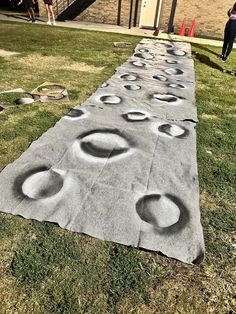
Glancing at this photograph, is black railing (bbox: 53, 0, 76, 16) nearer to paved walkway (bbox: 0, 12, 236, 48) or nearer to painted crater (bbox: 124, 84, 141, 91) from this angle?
paved walkway (bbox: 0, 12, 236, 48)

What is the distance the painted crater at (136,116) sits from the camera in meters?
5.91

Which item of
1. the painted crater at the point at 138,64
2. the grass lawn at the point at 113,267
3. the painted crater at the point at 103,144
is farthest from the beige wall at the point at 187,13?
the painted crater at the point at 103,144

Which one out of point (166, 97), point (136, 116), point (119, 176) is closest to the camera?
point (119, 176)

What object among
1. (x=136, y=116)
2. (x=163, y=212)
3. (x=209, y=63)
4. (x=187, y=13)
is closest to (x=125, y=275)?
(x=163, y=212)

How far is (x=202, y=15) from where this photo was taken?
17.2 m

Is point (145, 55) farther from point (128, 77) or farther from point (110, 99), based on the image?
point (110, 99)

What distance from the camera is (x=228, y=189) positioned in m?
4.12

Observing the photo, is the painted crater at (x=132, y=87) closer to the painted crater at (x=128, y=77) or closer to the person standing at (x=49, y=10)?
the painted crater at (x=128, y=77)

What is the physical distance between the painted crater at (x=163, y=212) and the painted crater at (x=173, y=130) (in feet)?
6.10

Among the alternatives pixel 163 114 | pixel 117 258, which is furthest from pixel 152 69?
pixel 117 258

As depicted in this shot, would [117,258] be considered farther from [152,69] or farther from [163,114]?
[152,69]

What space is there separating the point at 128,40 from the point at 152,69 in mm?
5211

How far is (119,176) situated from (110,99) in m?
3.13

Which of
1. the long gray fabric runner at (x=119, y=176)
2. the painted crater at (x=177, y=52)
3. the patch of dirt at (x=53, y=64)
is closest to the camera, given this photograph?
the long gray fabric runner at (x=119, y=176)
